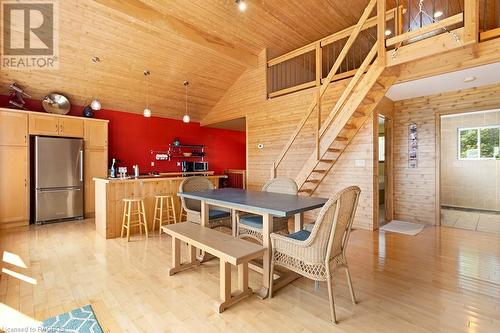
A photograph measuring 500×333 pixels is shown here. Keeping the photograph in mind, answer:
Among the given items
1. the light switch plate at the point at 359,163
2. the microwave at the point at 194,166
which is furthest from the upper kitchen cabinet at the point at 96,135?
the light switch plate at the point at 359,163

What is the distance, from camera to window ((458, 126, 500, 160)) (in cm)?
625

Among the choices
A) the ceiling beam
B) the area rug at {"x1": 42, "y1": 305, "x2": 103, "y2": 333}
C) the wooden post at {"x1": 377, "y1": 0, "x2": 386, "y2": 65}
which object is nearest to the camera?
the area rug at {"x1": 42, "y1": 305, "x2": 103, "y2": 333}

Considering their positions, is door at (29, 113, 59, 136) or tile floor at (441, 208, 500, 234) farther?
door at (29, 113, 59, 136)

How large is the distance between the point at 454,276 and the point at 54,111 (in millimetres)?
7335

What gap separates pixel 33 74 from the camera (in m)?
4.84

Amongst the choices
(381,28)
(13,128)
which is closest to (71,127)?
(13,128)

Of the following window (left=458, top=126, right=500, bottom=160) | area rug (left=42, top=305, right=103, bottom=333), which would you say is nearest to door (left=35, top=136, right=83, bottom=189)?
area rug (left=42, top=305, right=103, bottom=333)

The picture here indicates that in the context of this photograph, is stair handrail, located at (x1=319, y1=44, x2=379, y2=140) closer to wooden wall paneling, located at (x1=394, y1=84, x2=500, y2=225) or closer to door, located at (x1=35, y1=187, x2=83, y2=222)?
wooden wall paneling, located at (x1=394, y1=84, x2=500, y2=225)

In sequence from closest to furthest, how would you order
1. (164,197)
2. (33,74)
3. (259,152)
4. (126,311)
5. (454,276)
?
(126,311)
(454,276)
(164,197)
(33,74)
(259,152)

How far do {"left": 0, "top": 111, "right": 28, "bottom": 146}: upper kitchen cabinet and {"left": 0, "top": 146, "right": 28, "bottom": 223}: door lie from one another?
11cm

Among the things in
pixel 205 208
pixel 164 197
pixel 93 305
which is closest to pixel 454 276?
pixel 205 208

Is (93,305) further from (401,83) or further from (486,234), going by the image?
(486,234)

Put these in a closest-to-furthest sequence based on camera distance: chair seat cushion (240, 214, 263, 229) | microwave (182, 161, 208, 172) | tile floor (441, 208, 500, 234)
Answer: chair seat cushion (240, 214, 263, 229), tile floor (441, 208, 500, 234), microwave (182, 161, 208, 172)

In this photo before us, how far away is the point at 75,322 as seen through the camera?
1.91 metres
